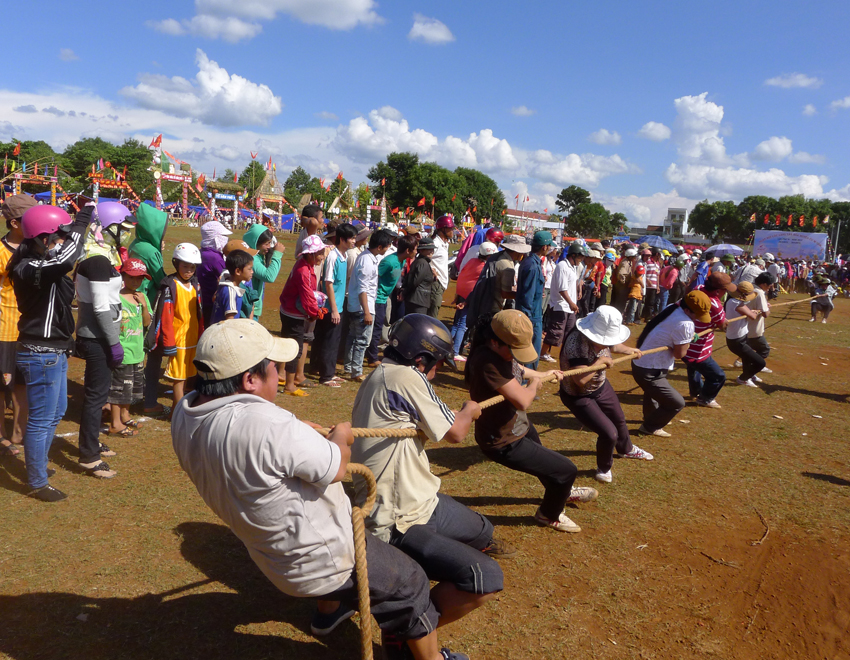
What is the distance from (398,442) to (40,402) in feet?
10.2

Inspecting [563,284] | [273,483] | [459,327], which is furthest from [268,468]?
[563,284]

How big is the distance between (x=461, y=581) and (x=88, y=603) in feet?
7.56

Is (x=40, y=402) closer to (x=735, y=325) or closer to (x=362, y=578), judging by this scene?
(x=362, y=578)

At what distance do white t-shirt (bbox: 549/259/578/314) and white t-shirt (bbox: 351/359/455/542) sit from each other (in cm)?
689

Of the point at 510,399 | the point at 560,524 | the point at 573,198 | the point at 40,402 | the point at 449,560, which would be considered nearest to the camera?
the point at 449,560

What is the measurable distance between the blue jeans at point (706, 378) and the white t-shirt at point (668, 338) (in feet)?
5.54

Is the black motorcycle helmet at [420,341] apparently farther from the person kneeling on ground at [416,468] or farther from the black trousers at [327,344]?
the black trousers at [327,344]

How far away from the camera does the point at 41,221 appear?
4.15 m

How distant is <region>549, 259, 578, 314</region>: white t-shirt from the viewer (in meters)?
9.42

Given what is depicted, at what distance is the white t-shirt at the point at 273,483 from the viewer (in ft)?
6.87

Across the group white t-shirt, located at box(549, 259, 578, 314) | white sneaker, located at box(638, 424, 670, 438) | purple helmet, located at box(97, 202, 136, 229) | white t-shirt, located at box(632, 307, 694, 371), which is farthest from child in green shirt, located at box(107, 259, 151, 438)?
white t-shirt, located at box(549, 259, 578, 314)

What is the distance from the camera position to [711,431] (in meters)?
7.27

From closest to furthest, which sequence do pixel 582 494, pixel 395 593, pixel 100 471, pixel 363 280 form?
pixel 395 593 < pixel 100 471 < pixel 582 494 < pixel 363 280

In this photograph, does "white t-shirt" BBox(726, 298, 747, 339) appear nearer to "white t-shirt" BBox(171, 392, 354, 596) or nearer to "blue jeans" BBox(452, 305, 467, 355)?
"blue jeans" BBox(452, 305, 467, 355)
